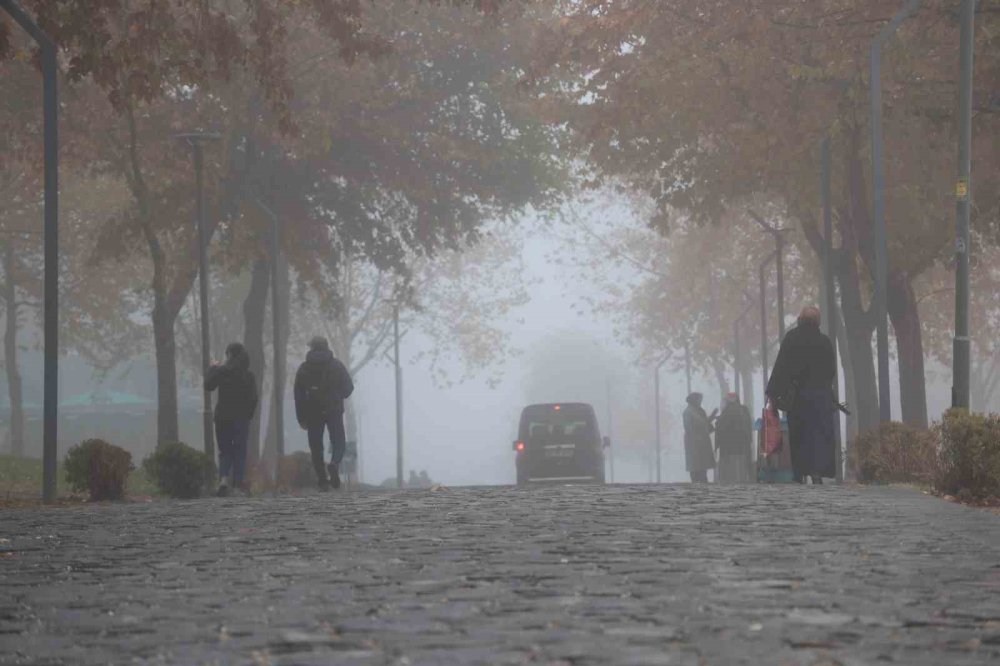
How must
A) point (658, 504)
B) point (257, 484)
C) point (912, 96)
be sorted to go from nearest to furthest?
point (658, 504) < point (912, 96) < point (257, 484)

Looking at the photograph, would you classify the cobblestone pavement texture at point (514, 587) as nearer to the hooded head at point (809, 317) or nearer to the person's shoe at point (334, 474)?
the hooded head at point (809, 317)

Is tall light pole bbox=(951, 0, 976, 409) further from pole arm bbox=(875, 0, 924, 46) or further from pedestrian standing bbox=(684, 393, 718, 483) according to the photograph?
pedestrian standing bbox=(684, 393, 718, 483)

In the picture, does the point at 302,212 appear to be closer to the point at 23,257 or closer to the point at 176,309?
the point at 176,309

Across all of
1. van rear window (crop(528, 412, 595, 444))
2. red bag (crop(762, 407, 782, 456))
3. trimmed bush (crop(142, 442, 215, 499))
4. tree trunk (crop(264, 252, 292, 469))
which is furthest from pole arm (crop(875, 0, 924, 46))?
tree trunk (crop(264, 252, 292, 469))

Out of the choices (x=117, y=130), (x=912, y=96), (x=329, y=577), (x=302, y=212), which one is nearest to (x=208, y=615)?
(x=329, y=577)

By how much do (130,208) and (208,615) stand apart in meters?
29.0

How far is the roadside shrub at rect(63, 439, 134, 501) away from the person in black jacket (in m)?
1.17

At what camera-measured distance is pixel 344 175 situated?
39.5 meters

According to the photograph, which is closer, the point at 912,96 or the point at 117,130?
the point at 912,96

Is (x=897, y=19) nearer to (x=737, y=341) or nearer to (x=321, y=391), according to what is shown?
(x=321, y=391)

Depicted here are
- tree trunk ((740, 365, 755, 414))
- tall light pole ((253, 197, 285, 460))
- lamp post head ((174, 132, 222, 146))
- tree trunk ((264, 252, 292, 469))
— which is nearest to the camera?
lamp post head ((174, 132, 222, 146))

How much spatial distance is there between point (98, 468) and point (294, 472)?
1059 cm

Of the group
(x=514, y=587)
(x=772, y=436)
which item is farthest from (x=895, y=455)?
(x=514, y=587)

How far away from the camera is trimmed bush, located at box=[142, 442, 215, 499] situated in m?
23.6
